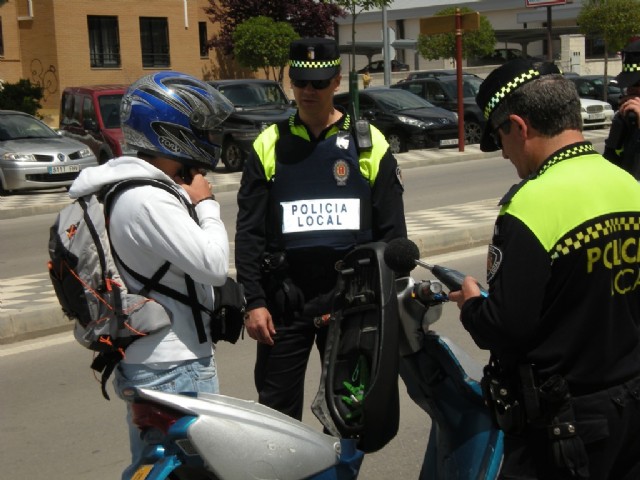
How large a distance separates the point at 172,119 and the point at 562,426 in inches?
59.4

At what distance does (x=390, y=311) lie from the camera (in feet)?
9.04

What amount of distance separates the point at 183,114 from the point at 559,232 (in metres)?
1.30

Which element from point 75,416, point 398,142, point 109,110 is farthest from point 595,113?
point 75,416

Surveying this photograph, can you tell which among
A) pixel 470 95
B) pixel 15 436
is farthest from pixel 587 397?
pixel 470 95

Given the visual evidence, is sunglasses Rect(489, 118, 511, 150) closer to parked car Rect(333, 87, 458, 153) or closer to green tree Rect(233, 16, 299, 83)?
parked car Rect(333, 87, 458, 153)

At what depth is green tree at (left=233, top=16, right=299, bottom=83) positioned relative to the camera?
33625mm

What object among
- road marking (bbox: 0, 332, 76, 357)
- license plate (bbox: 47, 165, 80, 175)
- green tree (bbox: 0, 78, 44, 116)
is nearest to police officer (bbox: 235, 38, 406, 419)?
road marking (bbox: 0, 332, 76, 357)

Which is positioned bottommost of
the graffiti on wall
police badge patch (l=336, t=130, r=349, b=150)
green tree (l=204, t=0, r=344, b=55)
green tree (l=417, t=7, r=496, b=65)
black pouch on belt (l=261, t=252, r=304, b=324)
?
black pouch on belt (l=261, t=252, r=304, b=324)

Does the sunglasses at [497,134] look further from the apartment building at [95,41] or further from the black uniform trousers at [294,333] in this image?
the apartment building at [95,41]

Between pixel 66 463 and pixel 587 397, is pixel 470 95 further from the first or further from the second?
pixel 587 397

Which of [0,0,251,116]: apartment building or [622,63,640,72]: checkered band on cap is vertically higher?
[0,0,251,116]: apartment building

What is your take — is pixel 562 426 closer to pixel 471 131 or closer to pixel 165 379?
pixel 165 379

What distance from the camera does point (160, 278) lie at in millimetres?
2988

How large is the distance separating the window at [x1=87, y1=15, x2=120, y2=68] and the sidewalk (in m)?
21.3
